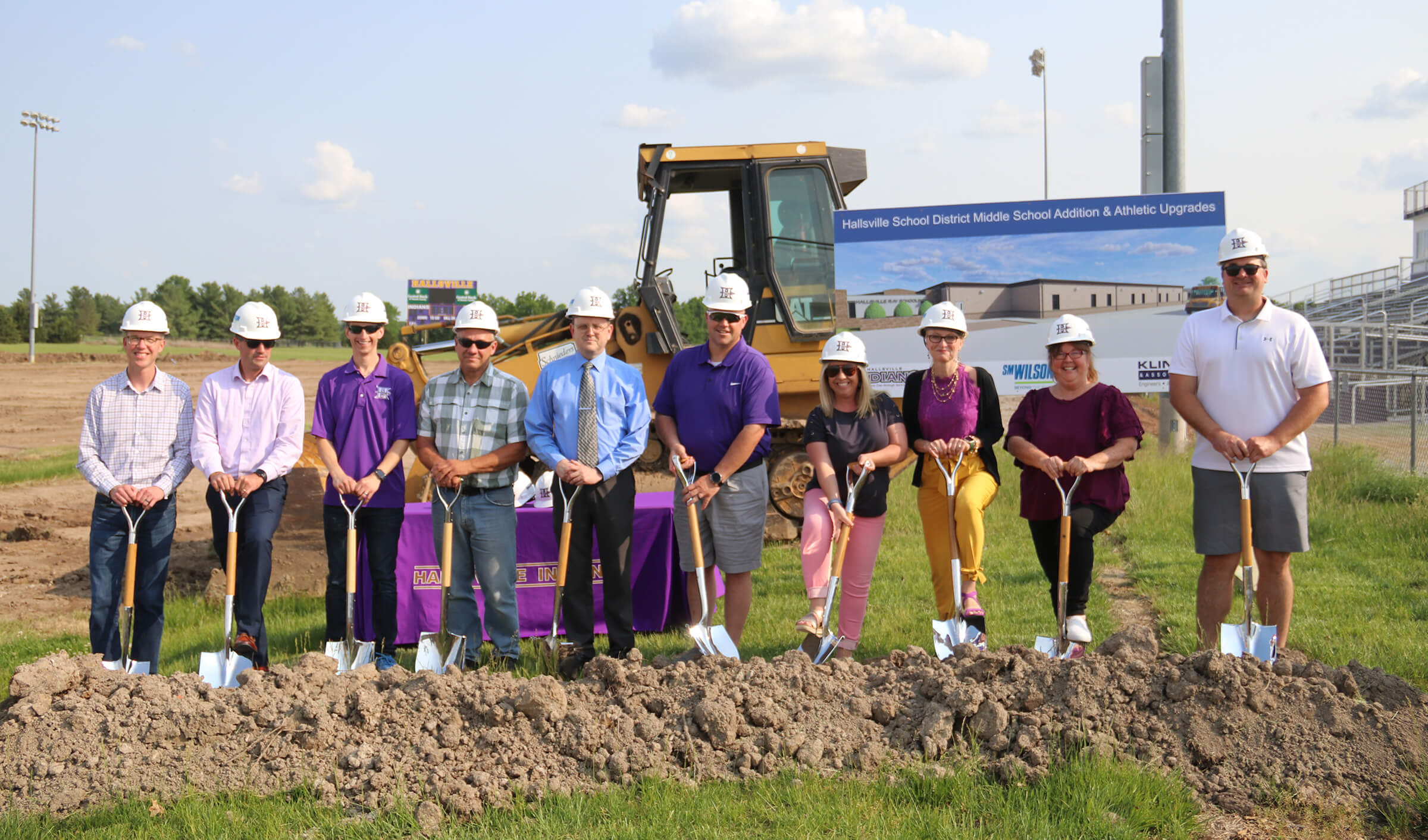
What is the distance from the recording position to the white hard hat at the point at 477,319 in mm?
5723

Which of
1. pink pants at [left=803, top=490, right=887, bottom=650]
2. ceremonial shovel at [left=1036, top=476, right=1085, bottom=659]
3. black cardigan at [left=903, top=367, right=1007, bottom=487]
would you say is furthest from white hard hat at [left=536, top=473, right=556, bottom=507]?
ceremonial shovel at [left=1036, top=476, right=1085, bottom=659]

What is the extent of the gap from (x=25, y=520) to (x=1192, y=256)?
12.2 meters

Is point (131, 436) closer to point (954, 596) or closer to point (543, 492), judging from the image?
point (543, 492)

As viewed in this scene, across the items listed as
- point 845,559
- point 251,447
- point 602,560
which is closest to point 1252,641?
point 845,559

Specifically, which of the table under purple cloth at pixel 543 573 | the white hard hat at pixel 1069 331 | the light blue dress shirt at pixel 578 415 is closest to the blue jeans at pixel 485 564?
the light blue dress shirt at pixel 578 415

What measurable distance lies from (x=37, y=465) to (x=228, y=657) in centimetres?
1457

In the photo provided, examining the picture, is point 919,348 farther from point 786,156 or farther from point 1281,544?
point 1281,544

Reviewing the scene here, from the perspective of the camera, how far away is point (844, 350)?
5594 mm

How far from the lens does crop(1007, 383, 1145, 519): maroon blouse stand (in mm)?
5375

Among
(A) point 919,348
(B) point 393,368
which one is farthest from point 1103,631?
(B) point 393,368

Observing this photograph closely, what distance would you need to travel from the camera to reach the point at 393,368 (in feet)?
19.7

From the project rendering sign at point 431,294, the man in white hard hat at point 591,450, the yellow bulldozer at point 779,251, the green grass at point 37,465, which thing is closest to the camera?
the man in white hard hat at point 591,450

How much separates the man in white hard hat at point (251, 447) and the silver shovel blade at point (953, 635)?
356 centimetres

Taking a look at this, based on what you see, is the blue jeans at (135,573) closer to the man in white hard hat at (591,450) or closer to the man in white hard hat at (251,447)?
the man in white hard hat at (251,447)
